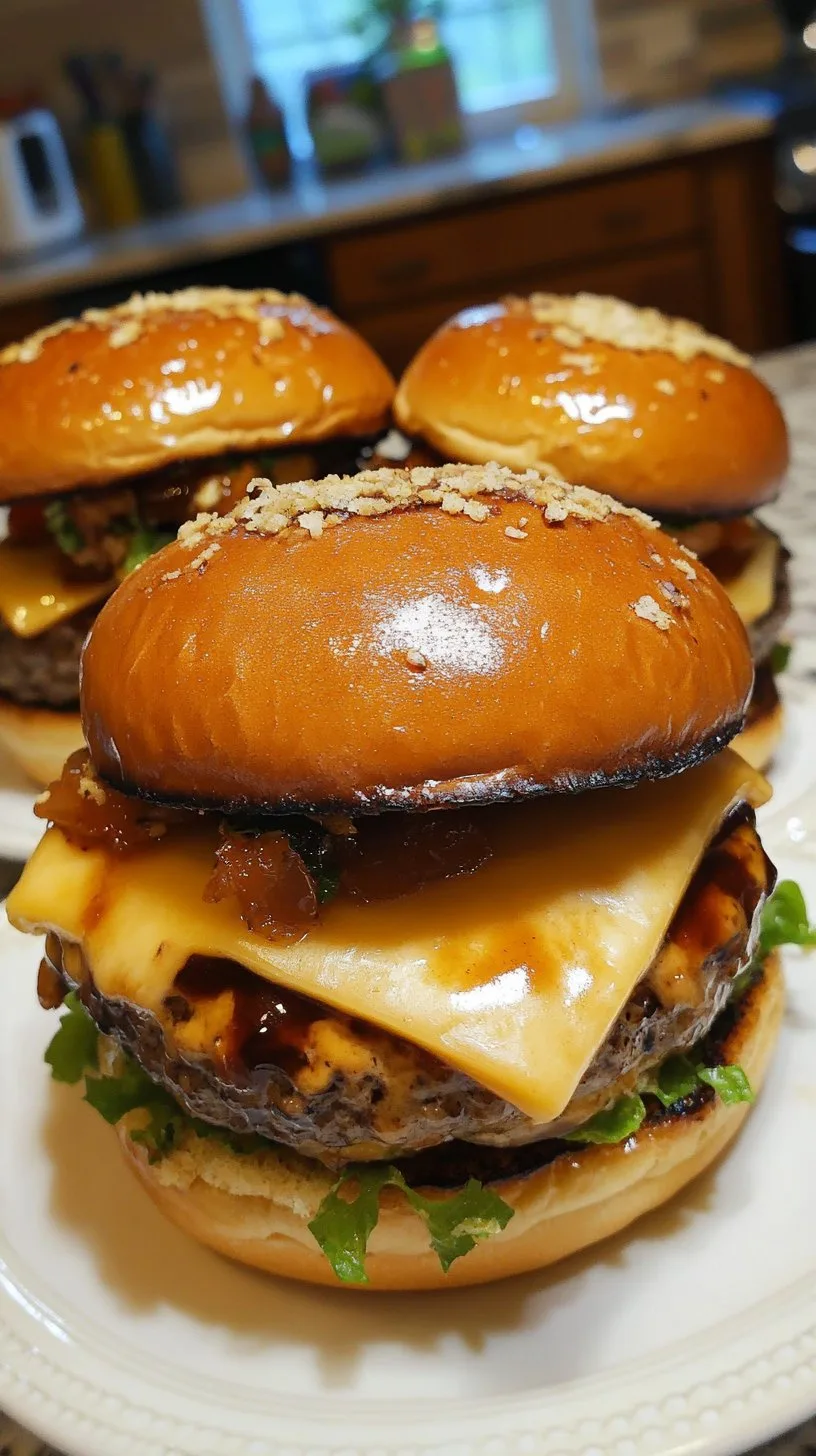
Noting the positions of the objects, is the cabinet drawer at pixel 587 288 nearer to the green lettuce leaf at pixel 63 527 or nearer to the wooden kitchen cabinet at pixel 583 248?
the wooden kitchen cabinet at pixel 583 248

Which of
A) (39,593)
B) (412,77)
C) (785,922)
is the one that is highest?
(412,77)

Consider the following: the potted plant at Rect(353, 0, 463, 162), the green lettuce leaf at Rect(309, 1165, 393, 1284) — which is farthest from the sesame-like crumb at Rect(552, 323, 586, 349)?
the potted plant at Rect(353, 0, 463, 162)

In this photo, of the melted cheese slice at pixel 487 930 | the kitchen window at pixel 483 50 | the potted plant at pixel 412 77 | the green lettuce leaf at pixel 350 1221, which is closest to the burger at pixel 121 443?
the melted cheese slice at pixel 487 930

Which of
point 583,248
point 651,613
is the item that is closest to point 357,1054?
point 651,613

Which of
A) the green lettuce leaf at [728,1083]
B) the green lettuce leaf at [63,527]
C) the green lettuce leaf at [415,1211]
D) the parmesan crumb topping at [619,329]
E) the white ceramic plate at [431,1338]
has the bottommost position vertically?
the white ceramic plate at [431,1338]

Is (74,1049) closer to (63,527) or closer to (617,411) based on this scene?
(63,527)

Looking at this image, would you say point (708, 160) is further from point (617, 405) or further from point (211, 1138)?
point (211, 1138)

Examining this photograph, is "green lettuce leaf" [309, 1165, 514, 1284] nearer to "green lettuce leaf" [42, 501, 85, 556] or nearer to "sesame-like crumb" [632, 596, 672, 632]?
"sesame-like crumb" [632, 596, 672, 632]
